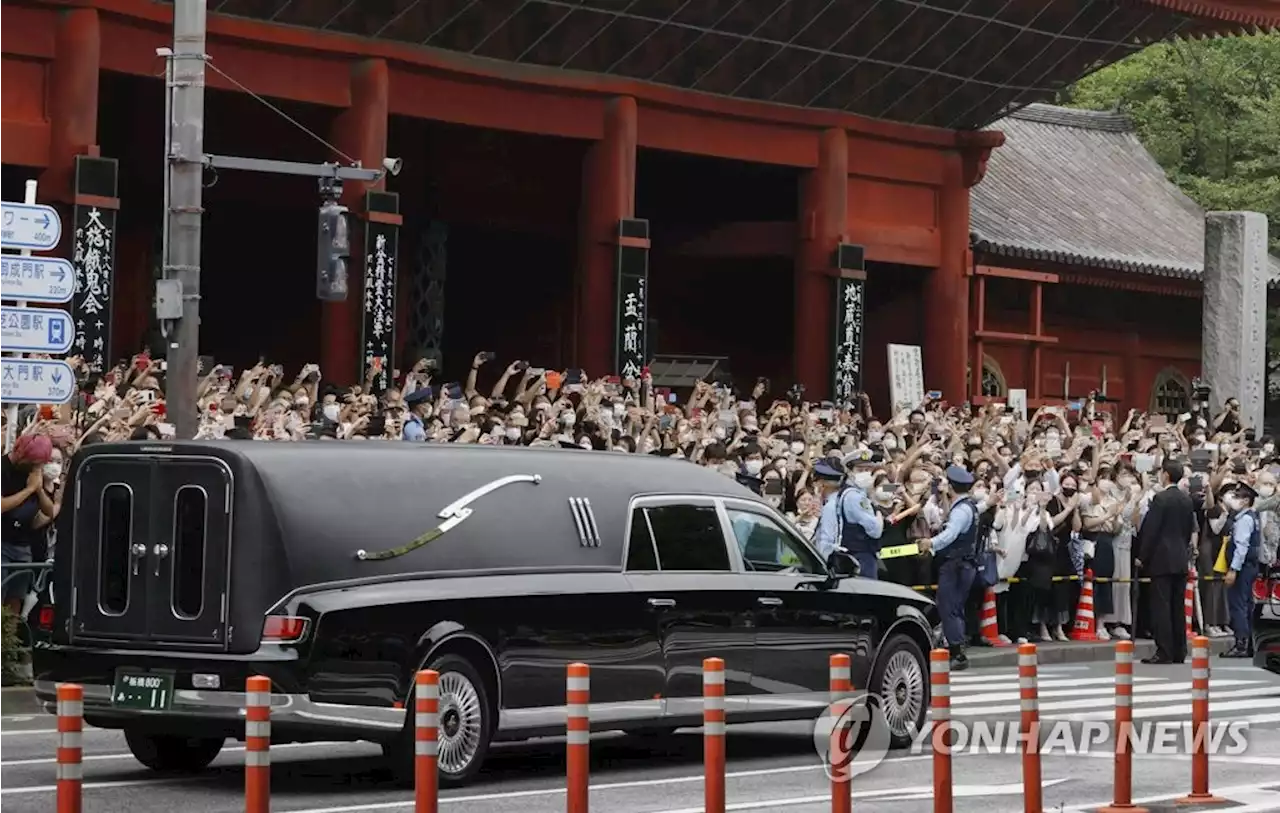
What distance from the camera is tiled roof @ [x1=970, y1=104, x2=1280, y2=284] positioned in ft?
148

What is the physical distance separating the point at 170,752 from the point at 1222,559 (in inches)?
646

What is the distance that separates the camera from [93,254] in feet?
92.6

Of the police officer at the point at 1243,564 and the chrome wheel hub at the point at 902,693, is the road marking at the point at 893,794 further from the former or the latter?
the police officer at the point at 1243,564

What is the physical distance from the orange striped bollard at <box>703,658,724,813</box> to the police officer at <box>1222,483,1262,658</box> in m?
17.0

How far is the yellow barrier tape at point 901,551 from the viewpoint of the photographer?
24453 millimetres

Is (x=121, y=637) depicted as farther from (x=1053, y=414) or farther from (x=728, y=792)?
(x=1053, y=414)

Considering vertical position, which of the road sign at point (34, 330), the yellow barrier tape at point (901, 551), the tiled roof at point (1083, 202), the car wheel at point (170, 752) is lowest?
the car wheel at point (170, 752)

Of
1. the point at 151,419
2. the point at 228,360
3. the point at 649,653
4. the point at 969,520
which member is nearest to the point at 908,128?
the point at 228,360

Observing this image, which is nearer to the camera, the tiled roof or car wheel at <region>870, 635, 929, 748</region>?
car wheel at <region>870, 635, 929, 748</region>

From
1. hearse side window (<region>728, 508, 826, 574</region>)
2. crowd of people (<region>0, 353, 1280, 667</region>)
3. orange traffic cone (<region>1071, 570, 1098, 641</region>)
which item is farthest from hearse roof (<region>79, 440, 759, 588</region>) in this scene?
orange traffic cone (<region>1071, 570, 1098, 641</region>)

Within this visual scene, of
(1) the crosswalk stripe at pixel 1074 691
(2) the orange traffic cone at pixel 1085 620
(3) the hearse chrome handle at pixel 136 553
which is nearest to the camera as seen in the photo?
(3) the hearse chrome handle at pixel 136 553

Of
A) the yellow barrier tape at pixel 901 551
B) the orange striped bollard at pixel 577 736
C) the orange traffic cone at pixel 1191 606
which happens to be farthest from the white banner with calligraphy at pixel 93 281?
the orange striped bollard at pixel 577 736

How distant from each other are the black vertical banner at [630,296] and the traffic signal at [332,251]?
11795mm

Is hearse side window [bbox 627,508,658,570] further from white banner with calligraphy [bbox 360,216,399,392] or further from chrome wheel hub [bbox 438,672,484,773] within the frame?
white banner with calligraphy [bbox 360,216,399,392]
